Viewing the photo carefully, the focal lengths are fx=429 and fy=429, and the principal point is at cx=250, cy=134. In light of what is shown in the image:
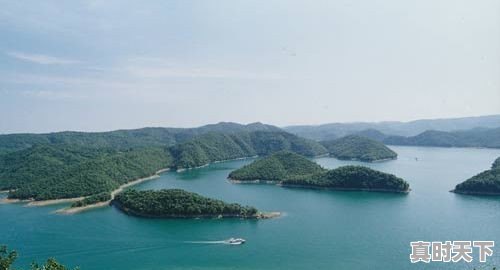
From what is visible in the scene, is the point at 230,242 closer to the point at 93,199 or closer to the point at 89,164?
the point at 93,199

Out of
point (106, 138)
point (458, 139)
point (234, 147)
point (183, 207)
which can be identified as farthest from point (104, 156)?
point (458, 139)

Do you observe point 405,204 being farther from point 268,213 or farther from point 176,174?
point 176,174

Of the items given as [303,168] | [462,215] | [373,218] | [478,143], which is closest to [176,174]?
[303,168]

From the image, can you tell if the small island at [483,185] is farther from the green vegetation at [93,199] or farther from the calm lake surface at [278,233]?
the green vegetation at [93,199]

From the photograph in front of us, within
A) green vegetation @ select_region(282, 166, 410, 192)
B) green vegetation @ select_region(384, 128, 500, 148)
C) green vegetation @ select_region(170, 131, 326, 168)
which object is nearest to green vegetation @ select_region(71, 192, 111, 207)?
green vegetation @ select_region(282, 166, 410, 192)

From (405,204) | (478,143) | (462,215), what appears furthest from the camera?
(478,143)

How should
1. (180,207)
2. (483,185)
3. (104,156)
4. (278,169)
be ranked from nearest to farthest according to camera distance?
(180,207) < (483,185) < (278,169) < (104,156)
